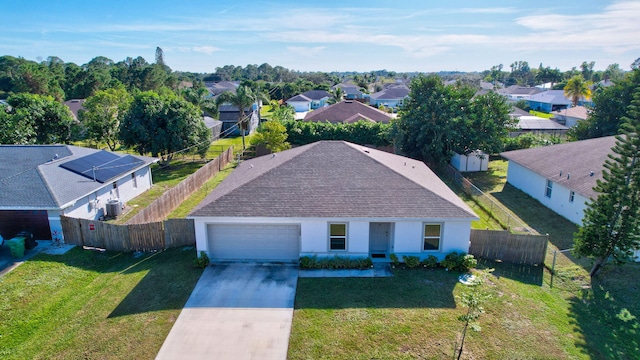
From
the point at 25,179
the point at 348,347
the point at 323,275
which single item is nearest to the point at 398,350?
the point at 348,347

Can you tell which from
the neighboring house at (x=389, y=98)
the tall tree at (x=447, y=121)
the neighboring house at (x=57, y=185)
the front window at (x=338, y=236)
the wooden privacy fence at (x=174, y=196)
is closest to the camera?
the front window at (x=338, y=236)

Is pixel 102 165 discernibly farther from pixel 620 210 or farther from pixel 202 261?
pixel 620 210

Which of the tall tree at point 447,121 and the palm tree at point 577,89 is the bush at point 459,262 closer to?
the tall tree at point 447,121

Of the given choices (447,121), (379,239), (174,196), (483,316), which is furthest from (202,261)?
(447,121)

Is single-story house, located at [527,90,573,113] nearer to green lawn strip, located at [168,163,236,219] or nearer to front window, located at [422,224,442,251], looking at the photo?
green lawn strip, located at [168,163,236,219]

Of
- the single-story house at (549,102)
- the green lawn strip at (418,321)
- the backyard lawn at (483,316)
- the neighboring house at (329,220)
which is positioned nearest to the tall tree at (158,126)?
the neighboring house at (329,220)

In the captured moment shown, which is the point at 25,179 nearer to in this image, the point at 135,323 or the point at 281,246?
the point at 135,323

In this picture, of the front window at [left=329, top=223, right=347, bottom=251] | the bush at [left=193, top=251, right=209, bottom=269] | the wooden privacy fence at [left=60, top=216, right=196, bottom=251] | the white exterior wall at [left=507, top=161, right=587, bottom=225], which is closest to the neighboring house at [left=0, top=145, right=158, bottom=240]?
the wooden privacy fence at [left=60, top=216, right=196, bottom=251]
